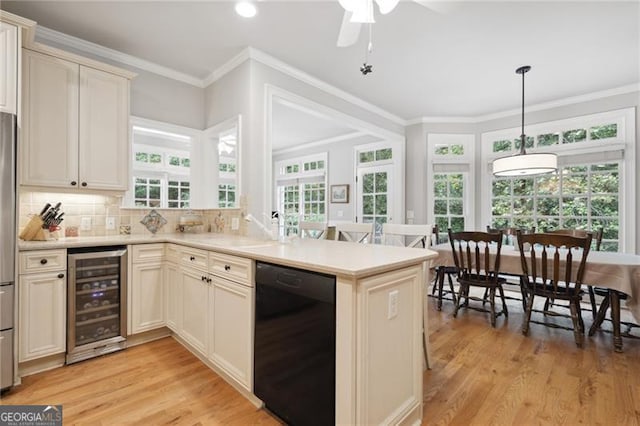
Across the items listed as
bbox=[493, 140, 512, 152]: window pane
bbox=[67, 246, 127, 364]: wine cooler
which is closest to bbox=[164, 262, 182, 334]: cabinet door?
bbox=[67, 246, 127, 364]: wine cooler

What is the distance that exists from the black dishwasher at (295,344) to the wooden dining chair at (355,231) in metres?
1.27

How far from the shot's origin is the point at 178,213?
3.48 metres

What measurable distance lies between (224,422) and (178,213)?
7.81 feet

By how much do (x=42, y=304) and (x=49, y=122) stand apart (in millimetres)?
1429

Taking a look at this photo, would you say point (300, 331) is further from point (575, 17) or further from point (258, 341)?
point (575, 17)

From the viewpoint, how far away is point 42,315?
86.7 inches

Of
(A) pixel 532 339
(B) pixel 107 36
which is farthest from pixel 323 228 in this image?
(B) pixel 107 36

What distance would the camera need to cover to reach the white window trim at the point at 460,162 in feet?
16.8

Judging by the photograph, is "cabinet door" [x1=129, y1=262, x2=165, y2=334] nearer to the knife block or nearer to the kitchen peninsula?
the kitchen peninsula

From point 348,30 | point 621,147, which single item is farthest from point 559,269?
point 348,30

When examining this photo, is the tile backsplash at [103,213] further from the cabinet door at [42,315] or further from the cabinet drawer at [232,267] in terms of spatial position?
the cabinet drawer at [232,267]

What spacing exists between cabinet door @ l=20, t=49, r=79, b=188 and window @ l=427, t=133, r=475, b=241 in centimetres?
474

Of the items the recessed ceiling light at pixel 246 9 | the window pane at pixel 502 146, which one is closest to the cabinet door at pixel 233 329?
the recessed ceiling light at pixel 246 9

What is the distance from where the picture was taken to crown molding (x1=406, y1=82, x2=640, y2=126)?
3863 millimetres
